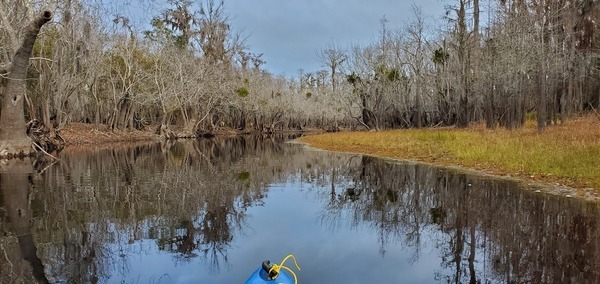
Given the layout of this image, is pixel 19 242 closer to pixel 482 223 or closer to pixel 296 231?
pixel 296 231

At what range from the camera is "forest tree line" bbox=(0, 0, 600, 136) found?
26.4 metres

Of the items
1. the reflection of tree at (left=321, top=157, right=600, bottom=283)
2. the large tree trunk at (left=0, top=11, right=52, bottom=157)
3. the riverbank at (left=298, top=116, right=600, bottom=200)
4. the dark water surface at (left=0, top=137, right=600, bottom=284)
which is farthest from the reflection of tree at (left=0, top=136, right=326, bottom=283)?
the riverbank at (left=298, top=116, right=600, bottom=200)

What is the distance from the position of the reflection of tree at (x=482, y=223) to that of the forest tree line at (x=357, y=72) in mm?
13005

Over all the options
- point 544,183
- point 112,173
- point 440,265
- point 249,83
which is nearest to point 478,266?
point 440,265

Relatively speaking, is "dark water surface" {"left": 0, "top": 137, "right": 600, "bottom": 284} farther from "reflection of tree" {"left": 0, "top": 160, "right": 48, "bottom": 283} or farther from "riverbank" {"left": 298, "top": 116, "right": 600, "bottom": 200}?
"riverbank" {"left": 298, "top": 116, "right": 600, "bottom": 200}

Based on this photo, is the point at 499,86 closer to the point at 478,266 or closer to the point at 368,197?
the point at 368,197

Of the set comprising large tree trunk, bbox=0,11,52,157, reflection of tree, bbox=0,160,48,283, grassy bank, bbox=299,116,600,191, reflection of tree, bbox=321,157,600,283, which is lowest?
reflection of tree, bbox=321,157,600,283

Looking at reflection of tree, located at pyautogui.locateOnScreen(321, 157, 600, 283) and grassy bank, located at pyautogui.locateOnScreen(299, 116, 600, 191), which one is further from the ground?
grassy bank, located at pyautogui.locateOnScreen(299, 116, 600, 191)

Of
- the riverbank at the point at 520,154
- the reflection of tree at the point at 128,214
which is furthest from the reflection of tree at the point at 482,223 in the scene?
the reflection of tree at the point at 128,214

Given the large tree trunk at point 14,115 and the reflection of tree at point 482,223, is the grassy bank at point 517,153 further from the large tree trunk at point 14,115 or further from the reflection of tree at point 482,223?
the large tree trunk at point 14,115

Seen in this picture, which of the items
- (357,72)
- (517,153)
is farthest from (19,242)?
(357,72)

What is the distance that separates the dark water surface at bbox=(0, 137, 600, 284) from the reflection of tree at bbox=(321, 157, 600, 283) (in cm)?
3

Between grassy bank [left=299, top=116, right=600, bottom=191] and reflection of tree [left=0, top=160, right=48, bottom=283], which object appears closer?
reflection of tree [left=0, top=160, right=48, bottom=283]

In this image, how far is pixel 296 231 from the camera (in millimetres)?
7730
